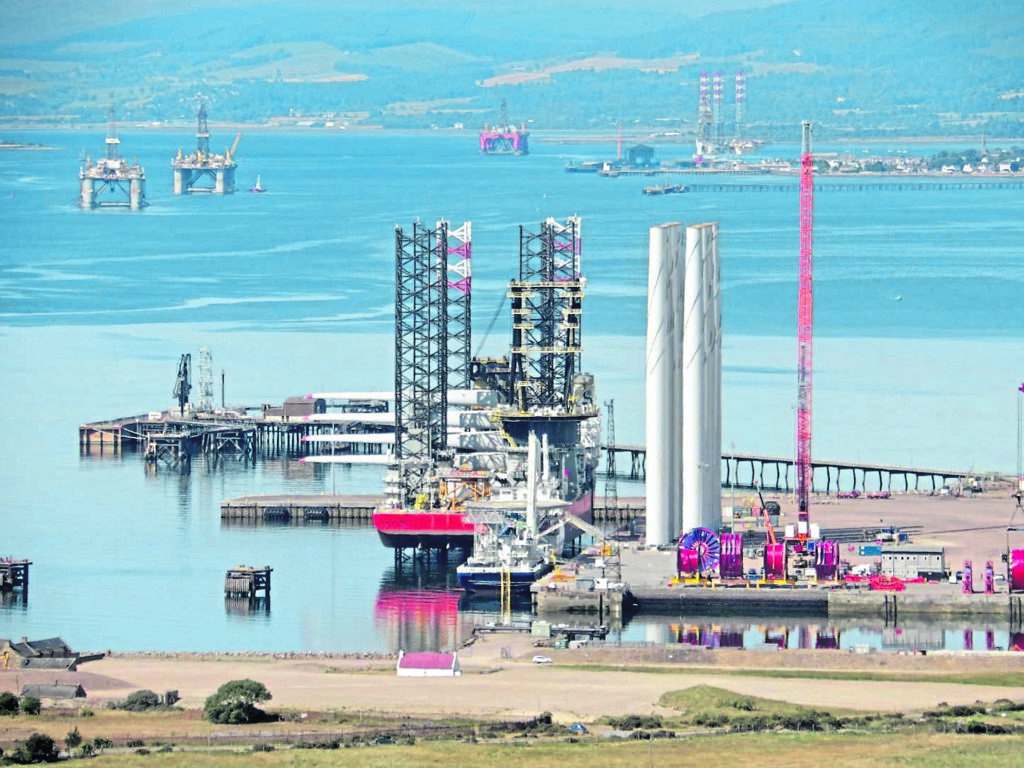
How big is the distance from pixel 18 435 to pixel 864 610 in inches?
2290

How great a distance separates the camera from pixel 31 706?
65.9m

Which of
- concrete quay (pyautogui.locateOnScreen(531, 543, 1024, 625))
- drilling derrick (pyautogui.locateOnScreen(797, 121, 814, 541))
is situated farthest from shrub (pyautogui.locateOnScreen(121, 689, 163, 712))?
drilling derrick (pyautogui.locateOnScreen(797, 121, 814, 541))

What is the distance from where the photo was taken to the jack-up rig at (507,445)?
8956 centimetres

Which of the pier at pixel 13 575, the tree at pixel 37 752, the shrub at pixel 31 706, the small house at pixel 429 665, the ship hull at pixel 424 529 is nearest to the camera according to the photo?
the tree at pixel 37 752

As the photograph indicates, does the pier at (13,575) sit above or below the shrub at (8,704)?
above

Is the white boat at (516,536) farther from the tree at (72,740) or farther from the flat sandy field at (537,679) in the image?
the tree at (72,740)

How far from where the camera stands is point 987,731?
208ft

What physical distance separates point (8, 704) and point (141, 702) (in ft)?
10.4

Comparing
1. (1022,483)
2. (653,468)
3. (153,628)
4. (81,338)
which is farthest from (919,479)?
(81,338)

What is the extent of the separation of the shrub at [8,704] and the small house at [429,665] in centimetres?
1065

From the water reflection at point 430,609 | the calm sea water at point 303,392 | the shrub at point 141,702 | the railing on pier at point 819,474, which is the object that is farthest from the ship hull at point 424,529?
the shrub at point 141,702

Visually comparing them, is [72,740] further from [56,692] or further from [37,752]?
[56,692]

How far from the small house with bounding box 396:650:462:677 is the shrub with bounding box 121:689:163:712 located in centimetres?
745

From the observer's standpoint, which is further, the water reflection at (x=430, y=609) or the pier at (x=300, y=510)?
the pier at (x=300, y=510)
